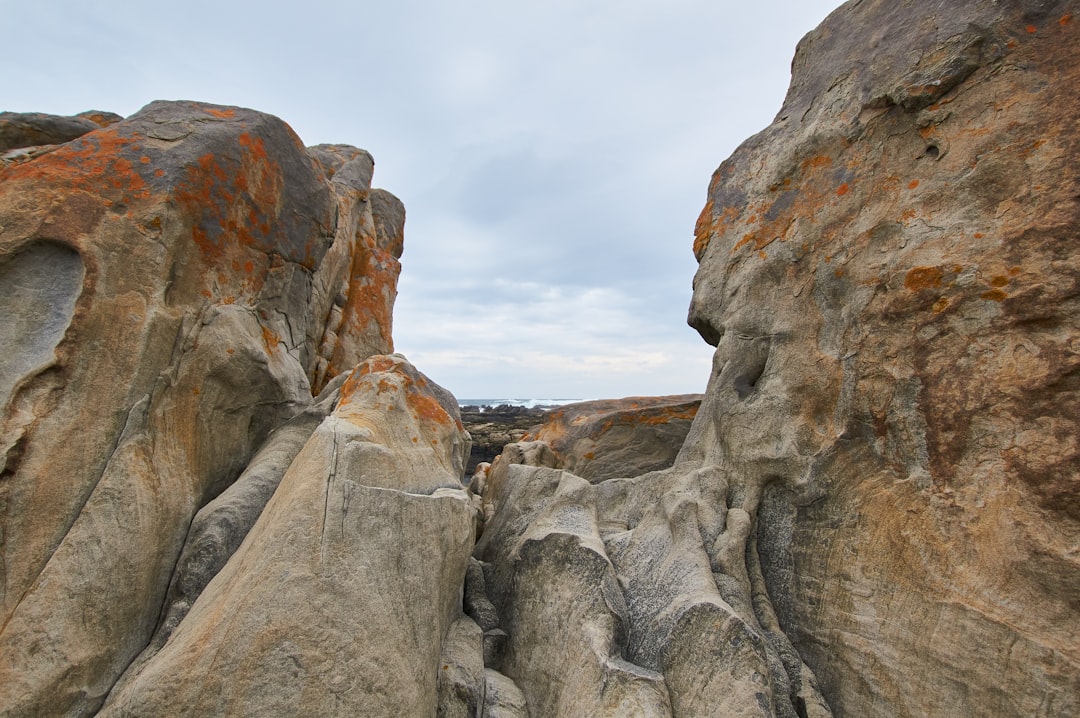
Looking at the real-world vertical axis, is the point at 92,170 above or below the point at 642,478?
above

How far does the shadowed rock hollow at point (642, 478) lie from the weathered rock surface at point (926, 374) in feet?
0.06

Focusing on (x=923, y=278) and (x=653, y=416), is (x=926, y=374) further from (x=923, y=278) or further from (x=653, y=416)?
(x=653, y=416)

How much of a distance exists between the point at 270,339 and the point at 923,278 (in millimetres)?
5980

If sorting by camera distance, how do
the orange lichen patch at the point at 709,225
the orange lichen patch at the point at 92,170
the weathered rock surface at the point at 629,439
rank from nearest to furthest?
1. the orange lichen patch at the point at 92,170
2. the orange lichen patch at the point at 709,225
3. the weathered rock surface at the point at 629,439

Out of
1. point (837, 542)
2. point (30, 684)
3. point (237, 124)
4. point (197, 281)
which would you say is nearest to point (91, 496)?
point (30, 684)

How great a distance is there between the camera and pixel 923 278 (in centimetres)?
426

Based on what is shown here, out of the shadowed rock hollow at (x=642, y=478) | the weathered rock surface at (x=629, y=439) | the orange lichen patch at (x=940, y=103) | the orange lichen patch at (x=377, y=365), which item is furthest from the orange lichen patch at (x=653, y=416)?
the orange lichen patch at (x=940, y=103)

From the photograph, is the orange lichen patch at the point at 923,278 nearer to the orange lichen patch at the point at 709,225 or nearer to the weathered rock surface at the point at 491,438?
the orange lichen patch at the point at 709,225

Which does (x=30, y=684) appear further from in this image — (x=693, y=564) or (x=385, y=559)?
(x=693, y=564)

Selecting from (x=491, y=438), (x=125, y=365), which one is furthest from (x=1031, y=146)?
(x=491, y=438)

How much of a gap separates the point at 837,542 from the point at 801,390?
4.07ft

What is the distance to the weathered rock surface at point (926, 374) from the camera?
3.60 metres

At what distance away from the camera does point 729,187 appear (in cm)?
665

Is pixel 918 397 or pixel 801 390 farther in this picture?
pixel 801 390
